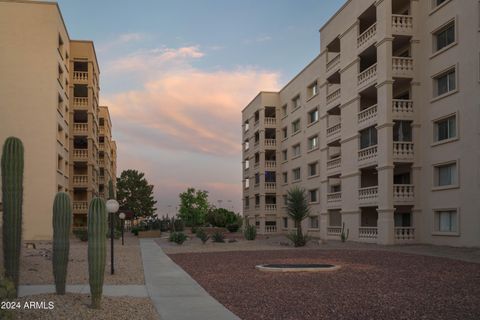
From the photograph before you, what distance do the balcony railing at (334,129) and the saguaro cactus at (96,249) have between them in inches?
1251

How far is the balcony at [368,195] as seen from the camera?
3334cm

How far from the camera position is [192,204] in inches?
3243

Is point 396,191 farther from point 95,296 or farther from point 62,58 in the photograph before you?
point 62,58

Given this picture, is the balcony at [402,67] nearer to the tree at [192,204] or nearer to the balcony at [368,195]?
the balcony at [368,195]

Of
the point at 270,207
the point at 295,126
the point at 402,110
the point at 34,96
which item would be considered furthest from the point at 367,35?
the point at 270,207

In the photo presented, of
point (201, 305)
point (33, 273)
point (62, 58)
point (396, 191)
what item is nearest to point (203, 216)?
point (62, 58)

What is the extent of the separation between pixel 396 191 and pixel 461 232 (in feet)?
Answer: 17.6

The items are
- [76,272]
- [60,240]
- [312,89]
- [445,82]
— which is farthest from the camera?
[312,89]

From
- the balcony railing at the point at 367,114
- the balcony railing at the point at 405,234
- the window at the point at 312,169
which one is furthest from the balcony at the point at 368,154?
the window at the point at 312,169

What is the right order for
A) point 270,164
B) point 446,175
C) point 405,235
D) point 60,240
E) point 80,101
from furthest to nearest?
point 270,164
point 80,101
point 405,235
point 446,175
point 60,240

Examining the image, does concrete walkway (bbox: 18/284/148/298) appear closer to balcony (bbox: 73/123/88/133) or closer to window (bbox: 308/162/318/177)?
window (bbox: 308/162/318/177)

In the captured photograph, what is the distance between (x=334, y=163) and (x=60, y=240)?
32.4m

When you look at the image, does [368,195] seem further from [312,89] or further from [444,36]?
[312,89]

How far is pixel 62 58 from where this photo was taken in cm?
4722
